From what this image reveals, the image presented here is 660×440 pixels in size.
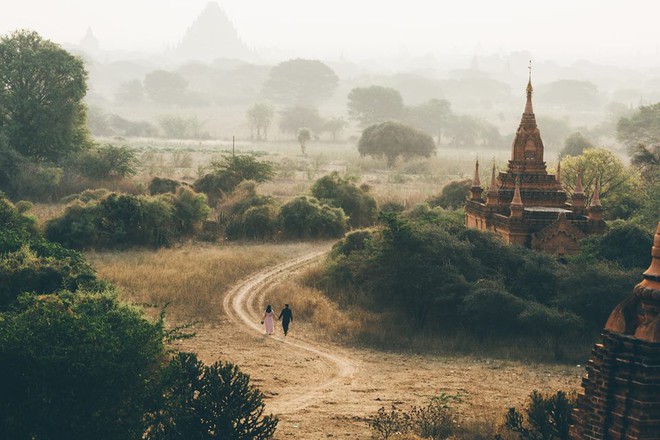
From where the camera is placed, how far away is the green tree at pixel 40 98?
54.0 metres

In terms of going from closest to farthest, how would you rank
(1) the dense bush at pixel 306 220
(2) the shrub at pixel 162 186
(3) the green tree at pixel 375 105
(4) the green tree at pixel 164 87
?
(1) the dense bush at pixel 306 220, (2) the shrub at pixel 162 186, (3) the green tree at pixel 375 105, (4) the green tree at pixel 164 87

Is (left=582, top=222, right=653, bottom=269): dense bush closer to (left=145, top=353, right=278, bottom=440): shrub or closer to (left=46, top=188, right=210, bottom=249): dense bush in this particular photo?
(left=145, top=353, right=278, bottom=440): shrub

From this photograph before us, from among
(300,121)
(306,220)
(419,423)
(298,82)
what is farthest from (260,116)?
(419,423)

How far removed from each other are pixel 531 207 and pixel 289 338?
1151 centimetres

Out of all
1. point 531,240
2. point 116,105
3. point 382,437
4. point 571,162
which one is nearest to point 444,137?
point 116,105

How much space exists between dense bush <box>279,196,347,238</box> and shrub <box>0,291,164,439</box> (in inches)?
998

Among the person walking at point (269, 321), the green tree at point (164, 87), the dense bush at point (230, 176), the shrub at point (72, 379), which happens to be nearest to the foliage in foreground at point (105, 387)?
the shrub at point (72, 379)

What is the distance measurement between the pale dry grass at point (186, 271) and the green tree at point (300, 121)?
85226mm

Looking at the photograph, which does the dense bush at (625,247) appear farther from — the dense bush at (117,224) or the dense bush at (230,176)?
the dense bush at (230,176)

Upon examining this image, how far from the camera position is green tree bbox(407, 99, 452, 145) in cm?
12112

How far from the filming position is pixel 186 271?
1256 inches

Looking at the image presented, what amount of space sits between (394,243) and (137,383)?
1452 centimetres

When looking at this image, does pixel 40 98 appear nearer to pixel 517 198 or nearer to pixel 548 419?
pixel 517 198

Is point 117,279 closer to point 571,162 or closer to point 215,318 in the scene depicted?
point 215,318
